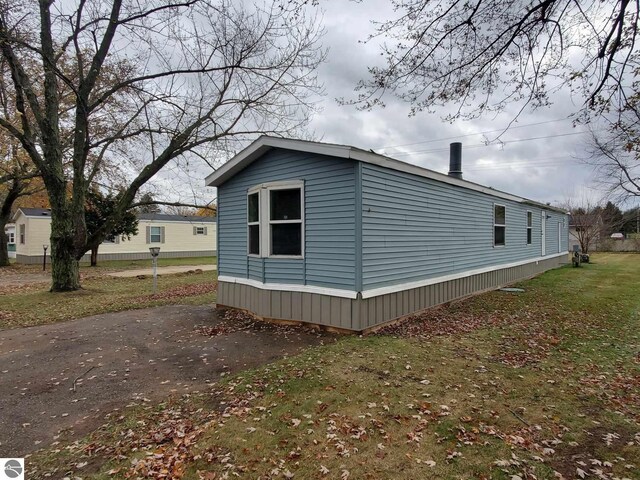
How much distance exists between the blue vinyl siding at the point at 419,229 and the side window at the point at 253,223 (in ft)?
7.94

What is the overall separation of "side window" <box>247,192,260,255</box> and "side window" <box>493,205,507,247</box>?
7.87 meters

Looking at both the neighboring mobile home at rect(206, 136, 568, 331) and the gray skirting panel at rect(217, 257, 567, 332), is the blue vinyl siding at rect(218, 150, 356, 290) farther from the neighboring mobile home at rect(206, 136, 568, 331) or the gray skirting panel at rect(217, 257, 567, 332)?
the gray skirting panel at rect(217, 257, 567, 332)

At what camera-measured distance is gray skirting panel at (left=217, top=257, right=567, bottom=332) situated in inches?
245

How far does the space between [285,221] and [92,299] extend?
714 centimetres

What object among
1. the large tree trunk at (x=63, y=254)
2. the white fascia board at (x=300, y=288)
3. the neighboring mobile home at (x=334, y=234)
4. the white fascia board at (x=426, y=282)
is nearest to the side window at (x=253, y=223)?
the neighboring mobile home at (x=334, y=234)

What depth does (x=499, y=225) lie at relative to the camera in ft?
39.0

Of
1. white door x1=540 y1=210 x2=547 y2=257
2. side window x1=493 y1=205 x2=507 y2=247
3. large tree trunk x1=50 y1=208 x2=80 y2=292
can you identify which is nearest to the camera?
large tree trunk x1=50 y1=208 x2=80 y2=292

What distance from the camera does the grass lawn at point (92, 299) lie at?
27.6ft

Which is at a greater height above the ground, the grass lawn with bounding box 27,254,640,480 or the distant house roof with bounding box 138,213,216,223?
the distant house roof with bounding box 138,213,216,223

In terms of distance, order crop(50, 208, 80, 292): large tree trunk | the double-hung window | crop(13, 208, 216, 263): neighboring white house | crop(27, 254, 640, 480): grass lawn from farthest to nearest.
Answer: crop(13, 208, 216, 263): neighboring white house → crop(50, 208, 80, 292): large tree trunk → the double-hung window → crop(27, 254, 640, 480): grass lawn

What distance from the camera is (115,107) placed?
13039mm

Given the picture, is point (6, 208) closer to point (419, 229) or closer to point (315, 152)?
point (315, 152)

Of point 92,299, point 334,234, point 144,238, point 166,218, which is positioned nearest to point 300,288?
point 334,234

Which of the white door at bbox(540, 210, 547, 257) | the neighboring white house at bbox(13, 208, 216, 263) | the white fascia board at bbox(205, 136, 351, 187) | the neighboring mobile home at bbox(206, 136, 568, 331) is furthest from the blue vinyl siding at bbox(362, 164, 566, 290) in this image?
the neighboring white house at bbox(13, 208, 216, 263)
